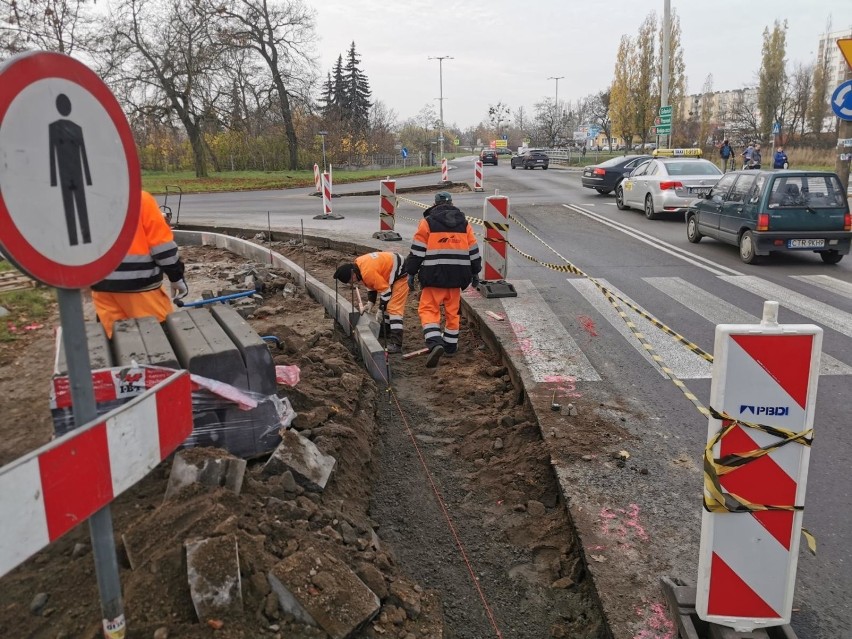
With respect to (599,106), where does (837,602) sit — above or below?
below

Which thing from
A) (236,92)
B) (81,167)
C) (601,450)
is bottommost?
(601,450)

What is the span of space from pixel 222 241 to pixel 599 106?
247ft

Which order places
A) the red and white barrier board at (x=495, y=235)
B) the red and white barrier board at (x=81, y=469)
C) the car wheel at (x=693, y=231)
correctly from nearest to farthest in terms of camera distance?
the red and white barrier board at (x=81, y=469) → the red and white barrier board at (x=495, y=235) → the car wheel at (x=693, y=231)

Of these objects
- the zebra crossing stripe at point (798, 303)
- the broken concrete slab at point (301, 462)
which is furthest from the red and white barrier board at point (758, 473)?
the zebra crossing stripe at point (798, 303)

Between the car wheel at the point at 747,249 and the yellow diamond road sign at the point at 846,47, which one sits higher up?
the yellow diamond road sign at the point at 846,47

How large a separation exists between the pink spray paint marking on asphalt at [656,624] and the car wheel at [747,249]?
9.63 metres

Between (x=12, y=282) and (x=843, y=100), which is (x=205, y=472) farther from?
(x=843, y=100)

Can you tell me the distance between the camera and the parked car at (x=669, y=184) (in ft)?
55.5

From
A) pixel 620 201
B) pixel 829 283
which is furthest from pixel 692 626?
pixel 620 201

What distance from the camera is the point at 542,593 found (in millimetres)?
3725

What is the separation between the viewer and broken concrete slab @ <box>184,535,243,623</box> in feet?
8.67

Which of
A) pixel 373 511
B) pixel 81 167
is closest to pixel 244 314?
pixel 373 511

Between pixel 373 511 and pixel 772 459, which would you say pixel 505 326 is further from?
pixel 772 459

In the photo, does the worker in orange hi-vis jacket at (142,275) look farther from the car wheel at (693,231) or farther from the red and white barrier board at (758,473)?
the car wheel at (693,231)
